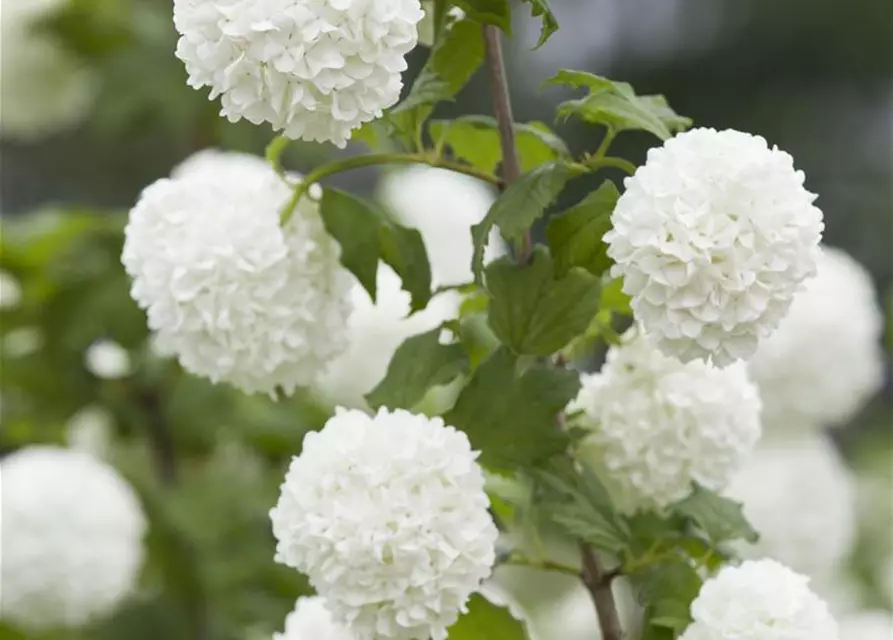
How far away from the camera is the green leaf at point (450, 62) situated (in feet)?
1.79

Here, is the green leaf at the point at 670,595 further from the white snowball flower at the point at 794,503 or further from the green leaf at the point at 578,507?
the white snowball flower at the point at 794,503

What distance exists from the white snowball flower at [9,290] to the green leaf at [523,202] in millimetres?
797

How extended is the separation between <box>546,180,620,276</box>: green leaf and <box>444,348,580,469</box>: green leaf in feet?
0.16

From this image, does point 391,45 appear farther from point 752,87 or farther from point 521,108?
point 752,87

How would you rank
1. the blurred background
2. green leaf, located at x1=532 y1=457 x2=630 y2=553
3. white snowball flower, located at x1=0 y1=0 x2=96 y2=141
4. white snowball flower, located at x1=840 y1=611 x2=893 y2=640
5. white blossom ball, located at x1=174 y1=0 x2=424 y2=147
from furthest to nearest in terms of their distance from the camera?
1. white snowball flower, located at x1=0 y1=0 x2=96 y2=141
2. the blurred background
3. white snowball flower, located at x1=840 y1=611 x2=893 y2=640
4. green leaf, located at x1=532 y1=457 x2=630 y2=553
5. white blossom ball, located at x1=174 y1=0 x2=424 y2=147

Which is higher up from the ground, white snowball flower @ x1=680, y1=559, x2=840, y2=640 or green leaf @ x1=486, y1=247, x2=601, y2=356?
green leaf @ x1=486, y1=247, x2=601, y2=356

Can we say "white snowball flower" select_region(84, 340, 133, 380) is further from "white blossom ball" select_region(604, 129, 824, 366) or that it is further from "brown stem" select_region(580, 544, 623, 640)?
"white blossom ball" select_region(604, 129, 824, 366)

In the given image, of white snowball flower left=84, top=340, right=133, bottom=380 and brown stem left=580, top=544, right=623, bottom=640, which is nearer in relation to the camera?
brown stem left=580, top=544, right=623, bottom=640

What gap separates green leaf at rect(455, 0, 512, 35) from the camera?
523mm

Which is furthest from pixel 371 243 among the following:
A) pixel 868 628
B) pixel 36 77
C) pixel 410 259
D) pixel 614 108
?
pixel 36 77

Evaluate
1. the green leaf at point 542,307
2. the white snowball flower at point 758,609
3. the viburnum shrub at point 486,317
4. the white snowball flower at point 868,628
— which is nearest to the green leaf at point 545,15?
the viburnum shrub at point 486,317

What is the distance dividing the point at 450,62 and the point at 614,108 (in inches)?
3.2

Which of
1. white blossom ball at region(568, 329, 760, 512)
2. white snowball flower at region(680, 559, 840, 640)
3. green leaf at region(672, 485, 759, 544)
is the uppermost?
white blossom ball at region(568, 329, 760, 512)

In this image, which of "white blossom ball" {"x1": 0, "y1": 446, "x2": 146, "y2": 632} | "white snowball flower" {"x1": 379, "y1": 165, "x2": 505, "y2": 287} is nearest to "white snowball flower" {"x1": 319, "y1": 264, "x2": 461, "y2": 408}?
"white snowball flower" {"x1": 379, "y1": 165, "x2": 505, "y2": 287}
